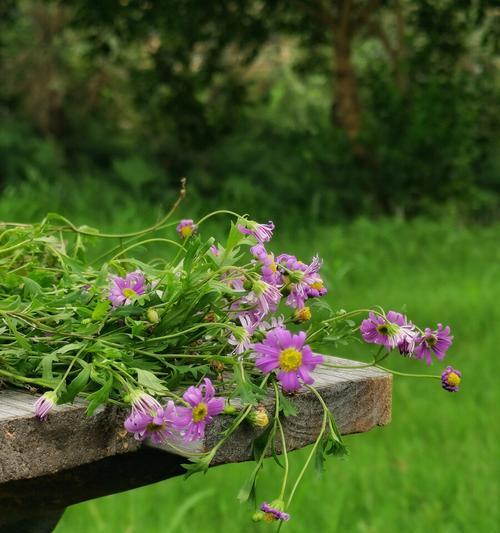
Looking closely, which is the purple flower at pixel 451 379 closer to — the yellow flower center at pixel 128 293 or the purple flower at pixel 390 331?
the purple flower at pixel 390 331

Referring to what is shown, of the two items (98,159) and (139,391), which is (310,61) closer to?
(98,159)

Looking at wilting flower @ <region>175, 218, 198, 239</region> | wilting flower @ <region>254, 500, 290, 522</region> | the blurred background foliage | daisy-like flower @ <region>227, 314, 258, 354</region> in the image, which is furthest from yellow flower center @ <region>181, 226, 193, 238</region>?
the blurred background foliage

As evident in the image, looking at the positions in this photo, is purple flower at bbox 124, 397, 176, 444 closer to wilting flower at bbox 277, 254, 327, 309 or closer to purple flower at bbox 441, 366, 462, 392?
wilting flower at bbox 277, 254, 327, 309

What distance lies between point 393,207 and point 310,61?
8.13 feet

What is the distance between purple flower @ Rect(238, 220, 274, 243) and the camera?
1.46 m

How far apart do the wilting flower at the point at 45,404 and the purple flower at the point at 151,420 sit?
0.09 metres

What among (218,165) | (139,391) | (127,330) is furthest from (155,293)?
(218,165)

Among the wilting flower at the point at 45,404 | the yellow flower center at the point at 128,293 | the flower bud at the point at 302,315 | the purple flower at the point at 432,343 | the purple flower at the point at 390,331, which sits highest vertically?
the yellow flower center at the point at 128,293

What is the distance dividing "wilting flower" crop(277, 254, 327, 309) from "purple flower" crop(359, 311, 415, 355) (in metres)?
0.08

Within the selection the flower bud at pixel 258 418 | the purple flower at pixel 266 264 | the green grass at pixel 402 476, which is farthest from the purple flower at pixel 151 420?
the green grass at pixel 402 476

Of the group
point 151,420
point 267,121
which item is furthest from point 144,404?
point 267,121

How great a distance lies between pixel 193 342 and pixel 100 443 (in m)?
0.21

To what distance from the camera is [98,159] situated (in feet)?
46.9

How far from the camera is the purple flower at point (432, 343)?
149 cm
